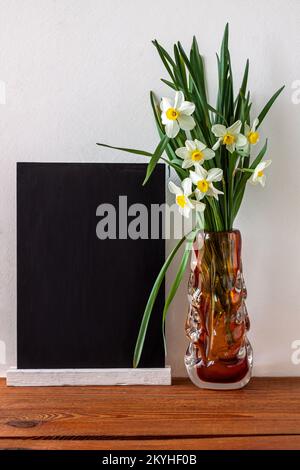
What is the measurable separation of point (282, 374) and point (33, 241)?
1.86 ft

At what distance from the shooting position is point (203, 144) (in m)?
1.00

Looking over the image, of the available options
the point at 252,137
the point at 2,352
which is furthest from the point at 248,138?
the point at 2,352

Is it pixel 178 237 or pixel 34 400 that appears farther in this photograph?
pixel 178 237

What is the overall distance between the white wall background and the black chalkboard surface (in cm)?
6

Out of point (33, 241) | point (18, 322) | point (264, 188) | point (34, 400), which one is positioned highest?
point (264, 188)

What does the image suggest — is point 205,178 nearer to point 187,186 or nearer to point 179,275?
point 187,186

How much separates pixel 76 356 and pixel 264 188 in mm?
497

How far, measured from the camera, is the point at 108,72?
1.13 metres

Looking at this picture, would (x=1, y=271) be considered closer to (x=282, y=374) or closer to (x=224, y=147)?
(x=224, y=147)

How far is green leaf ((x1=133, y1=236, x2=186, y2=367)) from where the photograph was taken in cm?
104

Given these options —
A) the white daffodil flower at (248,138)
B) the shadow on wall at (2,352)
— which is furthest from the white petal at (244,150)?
the shadow on wall at (2,352)

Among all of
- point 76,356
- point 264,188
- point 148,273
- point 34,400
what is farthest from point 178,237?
point 34,400

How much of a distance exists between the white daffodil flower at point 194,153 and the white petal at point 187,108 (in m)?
0.05

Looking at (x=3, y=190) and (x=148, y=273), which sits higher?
(x=3, y=190)
